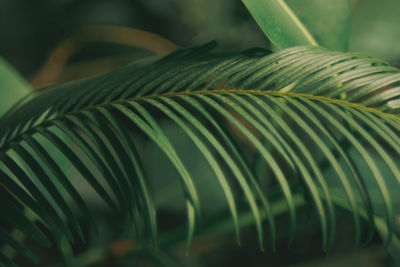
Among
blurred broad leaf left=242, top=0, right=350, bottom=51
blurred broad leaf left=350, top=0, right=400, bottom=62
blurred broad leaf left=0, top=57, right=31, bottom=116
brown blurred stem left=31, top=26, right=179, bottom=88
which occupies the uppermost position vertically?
brown blurred stem left=31, top=26, right=179, bottom=88

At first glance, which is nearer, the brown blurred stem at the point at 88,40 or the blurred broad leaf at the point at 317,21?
the blurred broad leaf at the point at 317,21

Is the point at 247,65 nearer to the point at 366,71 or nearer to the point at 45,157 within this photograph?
the point at 366,71

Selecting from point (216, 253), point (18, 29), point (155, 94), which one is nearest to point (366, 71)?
point (155, 94)

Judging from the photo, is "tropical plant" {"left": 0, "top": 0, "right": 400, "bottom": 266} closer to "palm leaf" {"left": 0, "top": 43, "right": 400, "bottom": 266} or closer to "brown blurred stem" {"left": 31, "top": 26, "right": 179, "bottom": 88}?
"palm leaf" {"left": 0, "top": 43, "right": 400, "bottom": 266}

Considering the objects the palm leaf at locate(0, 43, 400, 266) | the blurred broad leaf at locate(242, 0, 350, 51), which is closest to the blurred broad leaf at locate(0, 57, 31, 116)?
the palm leaf at locate(0, 43, 400, 266)

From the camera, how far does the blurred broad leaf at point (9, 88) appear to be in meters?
0.91

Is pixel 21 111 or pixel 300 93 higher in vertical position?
pixel 21 111

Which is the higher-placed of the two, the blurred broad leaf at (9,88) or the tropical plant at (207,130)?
the blurred broad leaf at (9,88)

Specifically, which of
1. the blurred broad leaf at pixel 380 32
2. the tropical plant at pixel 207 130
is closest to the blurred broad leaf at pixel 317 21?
the tropical plant at pixel 207 130

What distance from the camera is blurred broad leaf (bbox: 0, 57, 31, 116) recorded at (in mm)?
907

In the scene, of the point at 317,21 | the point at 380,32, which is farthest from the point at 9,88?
the point at 380,32

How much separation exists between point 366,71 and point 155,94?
0.71 feet

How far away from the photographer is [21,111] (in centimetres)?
60

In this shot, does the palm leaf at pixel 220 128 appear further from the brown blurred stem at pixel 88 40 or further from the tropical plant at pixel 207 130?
the brown blurred stem at pixel 88 40
